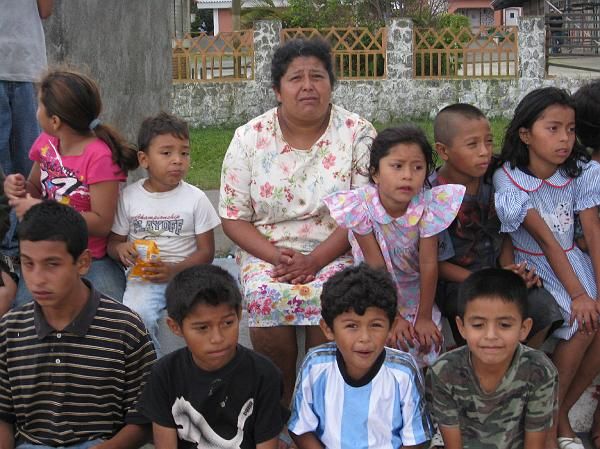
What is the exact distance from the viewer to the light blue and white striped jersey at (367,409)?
295 cm

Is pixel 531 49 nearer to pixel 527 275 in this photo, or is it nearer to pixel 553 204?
pixel 553 204

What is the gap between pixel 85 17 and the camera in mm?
5043

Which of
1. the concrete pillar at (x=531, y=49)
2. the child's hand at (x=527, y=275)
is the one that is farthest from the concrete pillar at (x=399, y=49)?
the child's hand at (x=527, y=275)

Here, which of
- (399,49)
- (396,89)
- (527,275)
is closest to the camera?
(527,275)

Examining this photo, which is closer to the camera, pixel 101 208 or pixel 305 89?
pixel 101 208

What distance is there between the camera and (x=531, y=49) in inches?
580

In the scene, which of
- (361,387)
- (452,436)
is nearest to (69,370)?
(361,387)

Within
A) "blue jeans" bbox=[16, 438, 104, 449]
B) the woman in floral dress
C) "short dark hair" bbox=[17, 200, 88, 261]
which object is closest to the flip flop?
the woman in floral dress

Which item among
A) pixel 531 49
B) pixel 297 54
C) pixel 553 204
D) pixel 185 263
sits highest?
pixel 531 49

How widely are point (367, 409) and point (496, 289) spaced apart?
2.01 feet

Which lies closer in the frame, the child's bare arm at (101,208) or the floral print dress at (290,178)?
the child's bare arm at (101,208)

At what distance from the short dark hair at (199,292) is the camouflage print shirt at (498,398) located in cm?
79

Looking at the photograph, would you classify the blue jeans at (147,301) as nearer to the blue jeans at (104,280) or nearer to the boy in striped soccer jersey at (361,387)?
the blue jeans at (104,280)

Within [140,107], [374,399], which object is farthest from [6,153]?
[374,399]
